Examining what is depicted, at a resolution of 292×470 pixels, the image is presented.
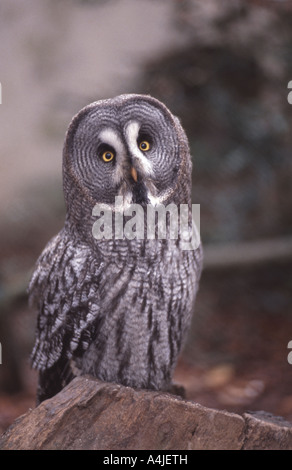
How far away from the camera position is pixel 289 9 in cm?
359

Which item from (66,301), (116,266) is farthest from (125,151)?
(66,301)

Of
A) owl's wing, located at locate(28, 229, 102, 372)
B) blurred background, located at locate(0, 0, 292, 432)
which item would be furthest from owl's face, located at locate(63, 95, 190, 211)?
blurred background, located at locate(0, 0, 292, 432)

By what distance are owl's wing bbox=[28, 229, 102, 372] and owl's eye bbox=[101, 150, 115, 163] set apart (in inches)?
14.5

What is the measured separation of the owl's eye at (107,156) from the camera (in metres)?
2.02

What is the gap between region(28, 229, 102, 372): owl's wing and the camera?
7.08ft

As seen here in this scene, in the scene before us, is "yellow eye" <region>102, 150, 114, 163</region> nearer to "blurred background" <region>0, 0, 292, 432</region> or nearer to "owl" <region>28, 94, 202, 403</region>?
"owl" <region>28, 94, 202, 403</region>

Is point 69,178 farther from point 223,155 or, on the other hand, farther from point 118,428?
point 223,155

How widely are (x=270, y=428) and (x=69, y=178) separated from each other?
3.69ft

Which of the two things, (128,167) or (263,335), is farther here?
(263,335)

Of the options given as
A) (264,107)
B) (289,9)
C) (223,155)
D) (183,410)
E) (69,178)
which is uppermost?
(289,9)
